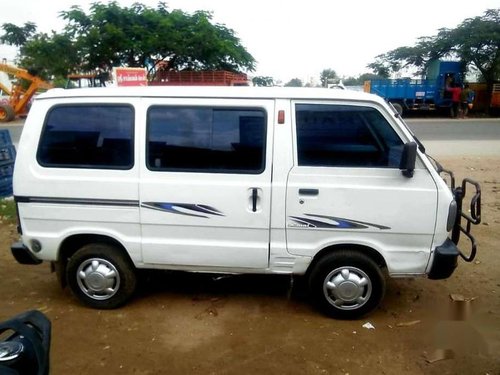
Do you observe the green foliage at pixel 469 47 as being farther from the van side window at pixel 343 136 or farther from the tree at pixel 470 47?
the van side window at pixel 343 136

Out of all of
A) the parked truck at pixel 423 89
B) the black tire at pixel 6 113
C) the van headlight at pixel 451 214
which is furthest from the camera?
the parked truck at pixel 423 89

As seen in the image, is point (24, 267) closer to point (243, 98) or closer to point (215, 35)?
point (243, 98)

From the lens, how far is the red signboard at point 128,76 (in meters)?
9.36

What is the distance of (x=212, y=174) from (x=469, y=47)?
28.5 meters

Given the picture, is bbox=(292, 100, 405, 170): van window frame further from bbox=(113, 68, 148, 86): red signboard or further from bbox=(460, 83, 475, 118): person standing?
bbox=(460, 83, 475, 118): person standing

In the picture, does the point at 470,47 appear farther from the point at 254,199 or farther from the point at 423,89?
the point at 254,199

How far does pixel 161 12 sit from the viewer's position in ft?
69.8

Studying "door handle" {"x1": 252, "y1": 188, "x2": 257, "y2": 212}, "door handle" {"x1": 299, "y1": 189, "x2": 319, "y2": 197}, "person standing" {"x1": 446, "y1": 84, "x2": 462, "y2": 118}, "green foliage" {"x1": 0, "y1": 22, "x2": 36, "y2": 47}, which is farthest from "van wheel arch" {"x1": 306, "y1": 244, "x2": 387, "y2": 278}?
"green foliage" {"x1": 0, "y1": 22, "x2": 36, "y2": 47}

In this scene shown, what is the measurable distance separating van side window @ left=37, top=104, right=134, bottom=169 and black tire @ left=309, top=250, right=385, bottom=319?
72.0 inches

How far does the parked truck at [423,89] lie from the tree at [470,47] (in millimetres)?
1875

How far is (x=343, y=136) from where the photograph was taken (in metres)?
3.47

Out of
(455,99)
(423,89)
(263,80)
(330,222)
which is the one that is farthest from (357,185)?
(455,99)

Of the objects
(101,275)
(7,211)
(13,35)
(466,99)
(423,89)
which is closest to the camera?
(101,275)

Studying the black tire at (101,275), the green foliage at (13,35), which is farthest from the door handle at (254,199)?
the green foliage at (13,35)
